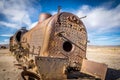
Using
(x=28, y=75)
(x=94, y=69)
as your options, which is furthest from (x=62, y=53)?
(x=28, y=75)

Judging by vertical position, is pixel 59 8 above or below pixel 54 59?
above

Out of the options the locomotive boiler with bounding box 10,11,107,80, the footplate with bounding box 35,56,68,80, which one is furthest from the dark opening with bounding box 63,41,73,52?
the footplate with bounding box 35,56,68,80

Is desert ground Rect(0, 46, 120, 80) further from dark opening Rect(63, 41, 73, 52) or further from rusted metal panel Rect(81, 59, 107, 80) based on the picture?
dark opening Rect(63, 41, 73, 52)

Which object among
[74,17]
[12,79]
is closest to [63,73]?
[74,17]

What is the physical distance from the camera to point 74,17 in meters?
5.18

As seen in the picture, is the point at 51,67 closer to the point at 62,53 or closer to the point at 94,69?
the point at 62,53

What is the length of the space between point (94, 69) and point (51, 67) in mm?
1670

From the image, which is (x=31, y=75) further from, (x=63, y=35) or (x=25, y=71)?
(x=63, y=35)

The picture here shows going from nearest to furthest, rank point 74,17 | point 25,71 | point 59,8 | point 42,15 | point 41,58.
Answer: point 41,58 → point 25,71 → point 59,8 → point 74,17 → point 42,15

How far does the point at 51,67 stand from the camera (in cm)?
362

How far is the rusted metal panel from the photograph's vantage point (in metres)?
4.12

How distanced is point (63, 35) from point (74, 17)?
0.95 metres

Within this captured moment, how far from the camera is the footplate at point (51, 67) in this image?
3484 mm

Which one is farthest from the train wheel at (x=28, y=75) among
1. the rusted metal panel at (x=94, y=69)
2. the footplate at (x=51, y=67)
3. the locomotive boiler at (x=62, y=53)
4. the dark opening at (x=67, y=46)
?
the rusted metal panel at (x=94, y=69)
